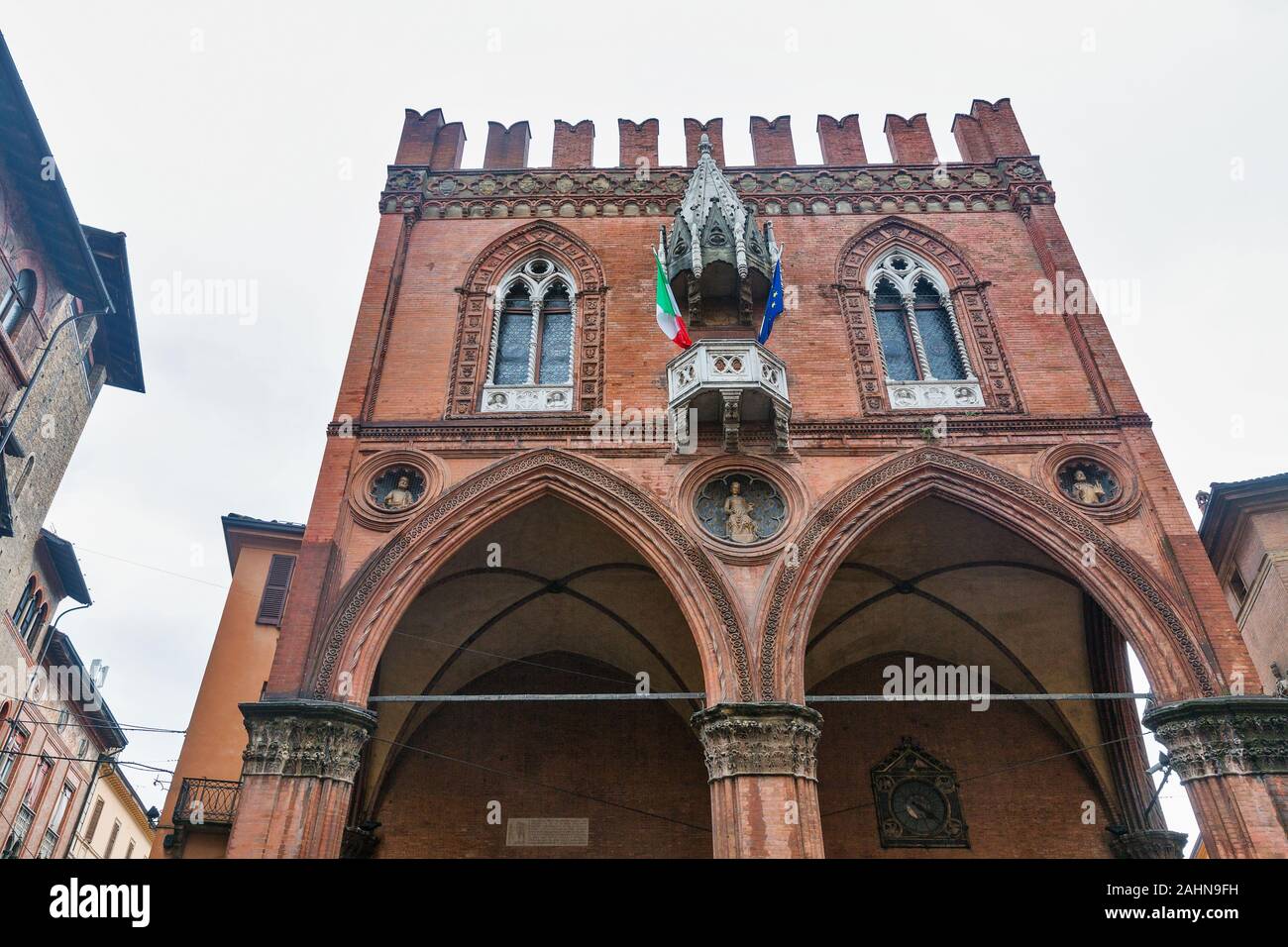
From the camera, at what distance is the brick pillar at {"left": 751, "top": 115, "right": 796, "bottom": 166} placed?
15.6m

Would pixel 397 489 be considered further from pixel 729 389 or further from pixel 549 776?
pixel 549 776

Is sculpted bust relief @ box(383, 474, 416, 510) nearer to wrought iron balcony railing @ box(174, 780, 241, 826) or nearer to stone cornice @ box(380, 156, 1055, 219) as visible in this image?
wrought iron balcony railing @ box(174, 780, 241, 826)

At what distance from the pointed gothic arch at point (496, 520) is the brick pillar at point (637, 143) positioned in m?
6.83

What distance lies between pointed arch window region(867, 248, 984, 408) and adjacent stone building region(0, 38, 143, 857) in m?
12.8

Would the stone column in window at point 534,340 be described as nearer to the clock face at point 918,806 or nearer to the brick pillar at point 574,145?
the brick pillar at point 574,145

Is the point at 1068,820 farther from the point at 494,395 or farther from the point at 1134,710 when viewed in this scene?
the point at 494,395

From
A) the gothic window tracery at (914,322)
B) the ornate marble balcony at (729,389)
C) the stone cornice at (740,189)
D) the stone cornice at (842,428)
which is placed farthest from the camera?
the stone cornice at (740,189)

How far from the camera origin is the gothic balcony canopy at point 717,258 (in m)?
12.6

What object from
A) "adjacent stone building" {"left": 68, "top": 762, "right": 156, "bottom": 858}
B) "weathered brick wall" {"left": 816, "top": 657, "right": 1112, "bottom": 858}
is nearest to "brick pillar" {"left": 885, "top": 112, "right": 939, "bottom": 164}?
"weathered brick wall" {"left": 816, "top": 657, "right": 1112, "bottom": 858}

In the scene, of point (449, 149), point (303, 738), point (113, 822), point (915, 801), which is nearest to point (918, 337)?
point (915, 801)

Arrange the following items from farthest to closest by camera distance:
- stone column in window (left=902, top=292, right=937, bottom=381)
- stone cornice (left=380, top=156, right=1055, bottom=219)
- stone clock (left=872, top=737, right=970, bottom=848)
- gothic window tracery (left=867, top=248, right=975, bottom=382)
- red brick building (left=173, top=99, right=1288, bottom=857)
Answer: stone cornice (left=380, top=156, right=1055, bottom=219)
stone clock (left=872, top=737, right=970, bottom=848)
gothic window tracery (left=867, top=248, right=975, bottom=382)
stone column in window (left=902, top=292, right=937, bottom=381)
red brick building (left=173, top=99, right=1288, bottom=857)

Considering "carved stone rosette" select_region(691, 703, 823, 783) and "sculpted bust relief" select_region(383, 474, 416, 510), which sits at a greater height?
"sculpted bust relief" select_region(383, 474, 416, 510)

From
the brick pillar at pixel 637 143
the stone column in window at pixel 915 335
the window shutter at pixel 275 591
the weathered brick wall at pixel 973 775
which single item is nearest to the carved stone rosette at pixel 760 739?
the weathered brick wall at pixel 973 775

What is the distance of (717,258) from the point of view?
12539 mm
